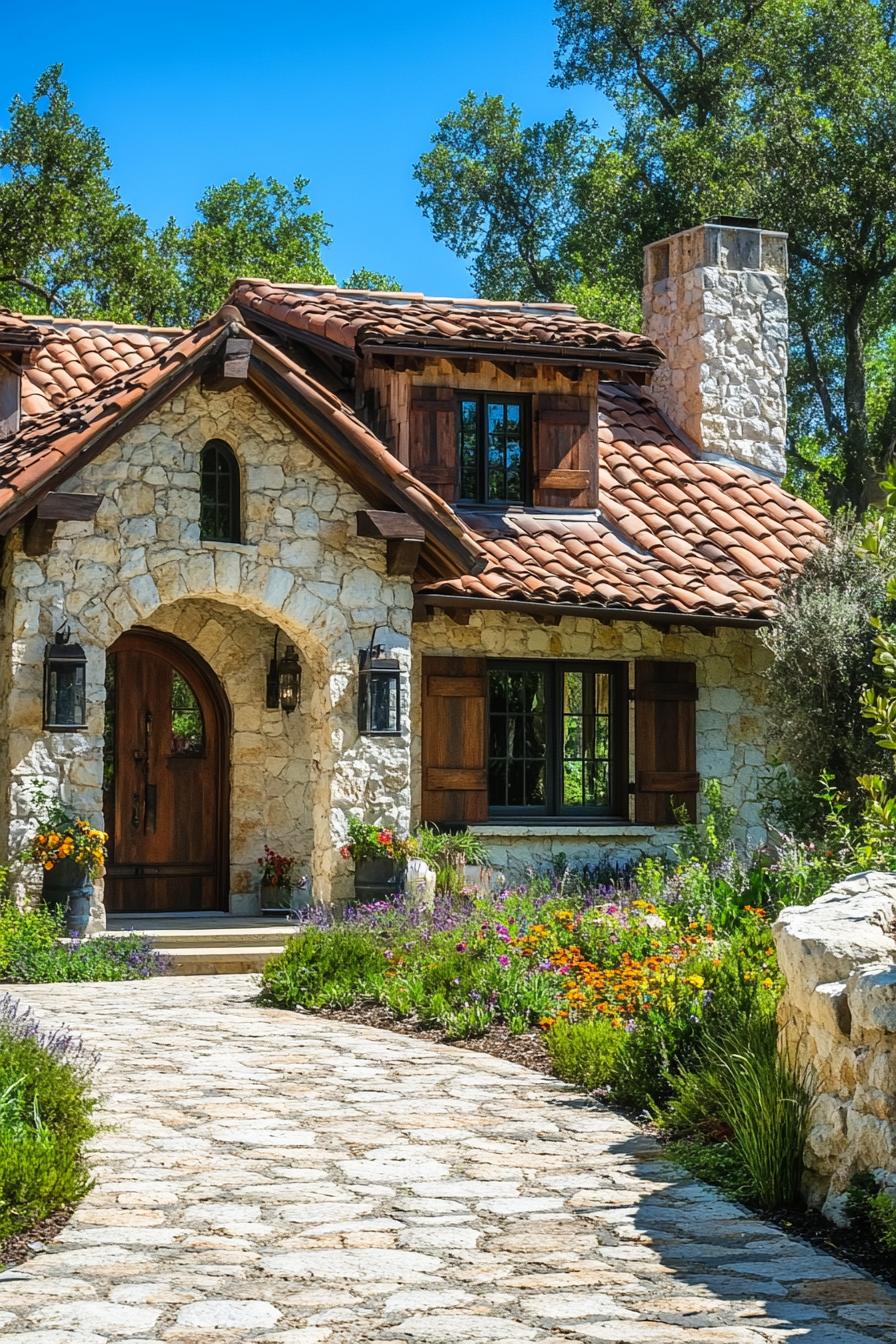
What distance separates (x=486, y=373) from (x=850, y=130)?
12486mm

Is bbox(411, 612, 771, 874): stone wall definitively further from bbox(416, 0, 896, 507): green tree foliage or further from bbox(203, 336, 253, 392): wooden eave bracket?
bbox(416, 0, 896, 507): green tree foliage

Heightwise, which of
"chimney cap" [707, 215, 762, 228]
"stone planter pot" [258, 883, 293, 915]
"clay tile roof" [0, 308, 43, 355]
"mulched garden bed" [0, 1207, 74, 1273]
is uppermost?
"chimney cap" [707, 215, 762, 228]

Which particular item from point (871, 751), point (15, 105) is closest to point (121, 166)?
point (15, 105)

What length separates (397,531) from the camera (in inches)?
547

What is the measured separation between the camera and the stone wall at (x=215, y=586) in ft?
42.6

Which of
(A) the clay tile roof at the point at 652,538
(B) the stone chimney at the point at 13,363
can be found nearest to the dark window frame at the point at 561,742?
(A) the clay tile roof at the point at 652,538

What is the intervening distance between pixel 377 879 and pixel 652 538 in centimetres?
465

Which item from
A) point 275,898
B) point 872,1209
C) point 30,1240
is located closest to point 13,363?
point 275,898

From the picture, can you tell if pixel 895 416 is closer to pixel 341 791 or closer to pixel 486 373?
pixel 486 373

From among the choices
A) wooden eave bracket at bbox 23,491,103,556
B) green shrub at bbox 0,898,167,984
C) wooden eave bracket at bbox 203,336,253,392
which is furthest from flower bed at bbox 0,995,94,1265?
wooden eave bracket at bbox 203,336,253,392

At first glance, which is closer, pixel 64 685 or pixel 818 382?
pixel 64 685

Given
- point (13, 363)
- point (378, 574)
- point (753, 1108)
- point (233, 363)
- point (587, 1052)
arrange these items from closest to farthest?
point (753, 1108) < point (587, 1052) < point (233, 363) < point (378, 574) < point (13, 363)

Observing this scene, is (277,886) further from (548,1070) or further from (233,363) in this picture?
(548,1070)

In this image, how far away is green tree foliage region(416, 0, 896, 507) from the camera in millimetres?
25969
